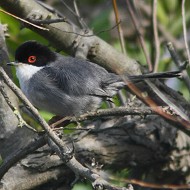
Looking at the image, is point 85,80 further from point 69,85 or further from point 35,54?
point 35,54

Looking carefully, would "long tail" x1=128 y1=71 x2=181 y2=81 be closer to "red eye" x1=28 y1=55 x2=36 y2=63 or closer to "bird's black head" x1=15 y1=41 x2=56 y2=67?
"bird's black head" x1=15 y1=41 x2=56 y2=67

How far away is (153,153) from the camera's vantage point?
4.95 m

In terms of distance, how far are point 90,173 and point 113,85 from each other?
1.56 metres

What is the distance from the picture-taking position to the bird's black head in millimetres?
4777

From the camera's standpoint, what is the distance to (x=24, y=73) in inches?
187

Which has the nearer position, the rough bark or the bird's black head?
the rough bark

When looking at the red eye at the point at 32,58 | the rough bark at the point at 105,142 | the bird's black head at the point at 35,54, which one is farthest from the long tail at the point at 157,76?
the red eye at the point at 32,58

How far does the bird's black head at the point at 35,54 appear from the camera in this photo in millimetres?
4777

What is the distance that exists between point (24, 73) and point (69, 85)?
431mm

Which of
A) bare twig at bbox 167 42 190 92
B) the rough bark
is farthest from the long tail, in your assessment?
the rough bark

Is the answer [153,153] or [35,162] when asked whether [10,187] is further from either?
[153,153]

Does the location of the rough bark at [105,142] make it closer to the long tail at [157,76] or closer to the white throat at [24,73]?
the white throat at [24,73]

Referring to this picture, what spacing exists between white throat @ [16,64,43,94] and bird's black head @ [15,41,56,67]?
0.19ft

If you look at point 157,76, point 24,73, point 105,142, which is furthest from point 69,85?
point 157,76
